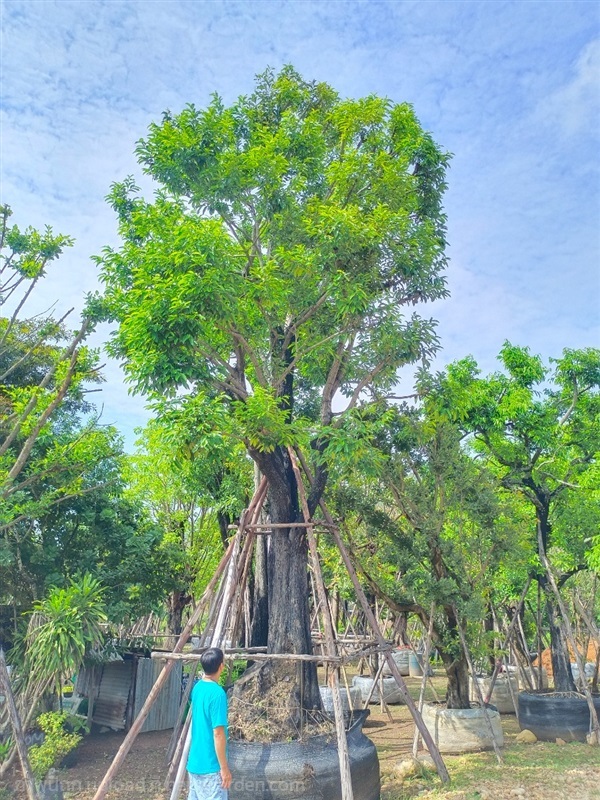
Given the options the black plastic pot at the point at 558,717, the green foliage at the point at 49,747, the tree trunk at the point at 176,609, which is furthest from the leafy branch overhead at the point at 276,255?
the tree trunk at the point at 176,609

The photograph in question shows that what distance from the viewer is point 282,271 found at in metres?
8.79

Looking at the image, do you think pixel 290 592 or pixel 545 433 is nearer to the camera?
pixel 290 592

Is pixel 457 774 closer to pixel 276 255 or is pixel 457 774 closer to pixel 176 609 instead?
pixel 276 255

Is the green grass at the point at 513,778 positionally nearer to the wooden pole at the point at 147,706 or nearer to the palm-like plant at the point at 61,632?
the wooden pole at the point at 147,706

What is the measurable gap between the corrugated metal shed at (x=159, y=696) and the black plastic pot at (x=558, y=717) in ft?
23.9

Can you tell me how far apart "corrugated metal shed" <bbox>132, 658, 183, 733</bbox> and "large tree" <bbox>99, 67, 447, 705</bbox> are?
236 inches

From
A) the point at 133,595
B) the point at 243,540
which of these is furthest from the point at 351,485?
the point at 133,595

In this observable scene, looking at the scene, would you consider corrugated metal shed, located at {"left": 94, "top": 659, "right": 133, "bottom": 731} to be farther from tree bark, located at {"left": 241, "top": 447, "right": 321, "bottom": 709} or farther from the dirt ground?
tree bark, located at {"left": 241, "top": 447, "right": 321, "bottom": 709}

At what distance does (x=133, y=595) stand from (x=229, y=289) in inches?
280

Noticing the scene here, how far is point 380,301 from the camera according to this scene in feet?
29.1

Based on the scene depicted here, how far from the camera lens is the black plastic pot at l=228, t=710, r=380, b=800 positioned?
6.66 m

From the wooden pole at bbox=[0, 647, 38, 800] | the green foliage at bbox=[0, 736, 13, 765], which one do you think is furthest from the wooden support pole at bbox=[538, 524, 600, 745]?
the green foliage at bbox=[0, 736, 13, 765]

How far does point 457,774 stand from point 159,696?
722 cm

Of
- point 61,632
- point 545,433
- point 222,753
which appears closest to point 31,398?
point 61,632
